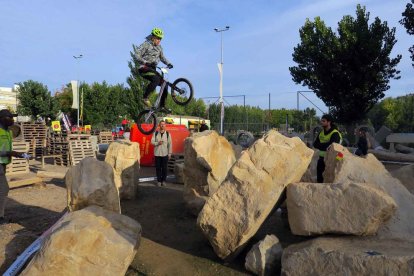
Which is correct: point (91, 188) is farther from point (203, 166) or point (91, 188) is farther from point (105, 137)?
point (105, 137)

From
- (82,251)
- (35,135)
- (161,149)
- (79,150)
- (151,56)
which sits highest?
(151,56)

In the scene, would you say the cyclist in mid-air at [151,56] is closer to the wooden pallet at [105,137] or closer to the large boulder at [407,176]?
the large boulder at [407,176]

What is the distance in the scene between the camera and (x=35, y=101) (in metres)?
36.3

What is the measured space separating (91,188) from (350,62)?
14492mm

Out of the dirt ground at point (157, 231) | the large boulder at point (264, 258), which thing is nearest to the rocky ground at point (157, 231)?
the dirt ground at point (157, 231)

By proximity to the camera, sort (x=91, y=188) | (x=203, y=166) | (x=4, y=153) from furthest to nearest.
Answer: (x=203, y=166) → (x=4, y=153) → (x=91, y=188)

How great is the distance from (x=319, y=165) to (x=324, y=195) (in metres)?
3.04

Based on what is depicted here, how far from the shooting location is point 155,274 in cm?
494

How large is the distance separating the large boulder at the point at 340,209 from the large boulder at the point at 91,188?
2863 mm

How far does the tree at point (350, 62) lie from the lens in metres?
17.0

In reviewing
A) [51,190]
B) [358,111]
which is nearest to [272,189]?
[51,190]

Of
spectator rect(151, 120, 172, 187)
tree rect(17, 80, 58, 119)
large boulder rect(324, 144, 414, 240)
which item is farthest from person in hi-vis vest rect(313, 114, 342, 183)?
tree rect(17, 80, 58, 119)

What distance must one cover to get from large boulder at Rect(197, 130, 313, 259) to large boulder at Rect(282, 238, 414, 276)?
1.93 ft

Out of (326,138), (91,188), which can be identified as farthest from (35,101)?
(326,138)
